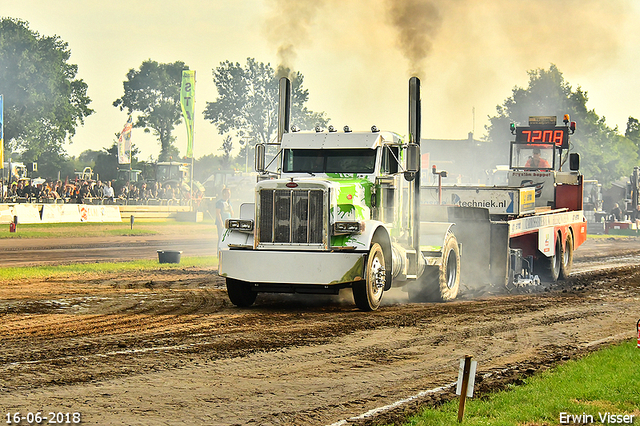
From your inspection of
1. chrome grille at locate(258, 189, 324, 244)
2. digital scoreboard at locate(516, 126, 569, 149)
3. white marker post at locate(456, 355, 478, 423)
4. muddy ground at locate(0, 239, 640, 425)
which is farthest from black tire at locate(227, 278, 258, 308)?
digital scoreboard at locate(516, 126, 569, 149)

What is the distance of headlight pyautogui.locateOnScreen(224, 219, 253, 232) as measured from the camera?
11.9 meters

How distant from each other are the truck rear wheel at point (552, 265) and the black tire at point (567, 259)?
0.22 m

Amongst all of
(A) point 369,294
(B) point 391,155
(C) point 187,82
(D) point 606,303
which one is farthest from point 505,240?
(C) point 187,82

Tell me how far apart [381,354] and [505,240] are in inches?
300

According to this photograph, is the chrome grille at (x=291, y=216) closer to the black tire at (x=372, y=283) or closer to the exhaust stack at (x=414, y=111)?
the black tire at (x=372, y=283)

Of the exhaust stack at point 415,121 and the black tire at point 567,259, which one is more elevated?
the exhaust stack at point 415,121

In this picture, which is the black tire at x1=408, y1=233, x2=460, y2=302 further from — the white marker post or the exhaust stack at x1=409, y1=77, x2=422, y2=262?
the white marker post

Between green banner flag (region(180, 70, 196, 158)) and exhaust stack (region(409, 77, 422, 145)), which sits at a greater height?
green banner flag (region(180, 70, 196, 158))

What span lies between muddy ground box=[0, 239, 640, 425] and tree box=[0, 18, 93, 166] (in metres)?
54.8

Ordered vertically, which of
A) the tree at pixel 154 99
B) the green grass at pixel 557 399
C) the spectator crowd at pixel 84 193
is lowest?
the green grass at pixel 557 399

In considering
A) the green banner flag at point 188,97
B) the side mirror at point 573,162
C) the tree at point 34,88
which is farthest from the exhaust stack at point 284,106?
the tree at point 34,88

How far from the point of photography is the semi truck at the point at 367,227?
11.5 m

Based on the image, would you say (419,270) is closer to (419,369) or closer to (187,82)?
(419,369)

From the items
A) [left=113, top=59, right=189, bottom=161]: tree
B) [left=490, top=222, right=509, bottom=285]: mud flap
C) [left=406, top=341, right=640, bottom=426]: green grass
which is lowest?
[left=406, top=341, right=640, bottom=426]: green grass
